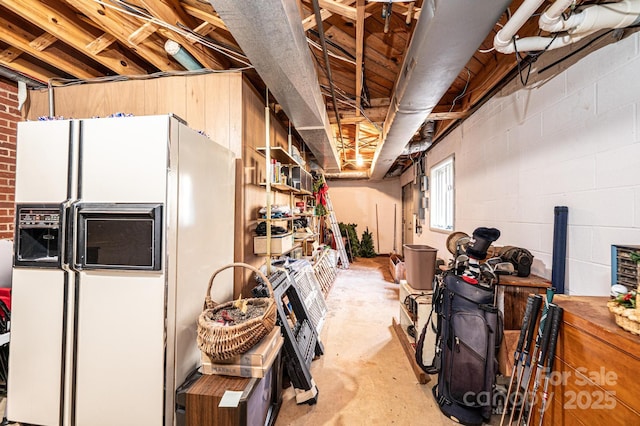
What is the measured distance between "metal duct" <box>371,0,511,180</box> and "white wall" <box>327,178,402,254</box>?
18.4 feet

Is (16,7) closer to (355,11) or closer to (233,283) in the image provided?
(355,11)

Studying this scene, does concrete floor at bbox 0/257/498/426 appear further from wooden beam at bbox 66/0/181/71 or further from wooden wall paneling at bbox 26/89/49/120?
wooden beam at bbox 66/0/181/71

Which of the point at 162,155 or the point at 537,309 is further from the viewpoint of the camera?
the point at 162,155

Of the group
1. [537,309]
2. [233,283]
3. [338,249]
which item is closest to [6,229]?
[233,283]

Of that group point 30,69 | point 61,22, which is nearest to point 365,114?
point 61,22

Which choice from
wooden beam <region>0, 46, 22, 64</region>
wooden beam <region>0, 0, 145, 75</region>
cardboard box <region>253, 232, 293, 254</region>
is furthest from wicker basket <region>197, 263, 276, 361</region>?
wooden beam <region>0, 46, 22, 64</region>

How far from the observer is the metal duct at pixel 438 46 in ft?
3.81

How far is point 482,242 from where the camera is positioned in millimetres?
1678

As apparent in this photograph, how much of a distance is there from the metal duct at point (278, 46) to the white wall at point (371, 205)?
5705 millimetres

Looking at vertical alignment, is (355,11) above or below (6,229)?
above

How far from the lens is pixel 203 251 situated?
1741 millimetres

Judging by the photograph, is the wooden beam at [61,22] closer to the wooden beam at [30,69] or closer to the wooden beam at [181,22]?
the wooden beam at [181,22]

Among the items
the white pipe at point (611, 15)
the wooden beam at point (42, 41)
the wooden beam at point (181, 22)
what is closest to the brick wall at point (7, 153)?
the wooden beam at point (42, 41)

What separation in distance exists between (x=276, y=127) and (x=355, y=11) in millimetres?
1946
